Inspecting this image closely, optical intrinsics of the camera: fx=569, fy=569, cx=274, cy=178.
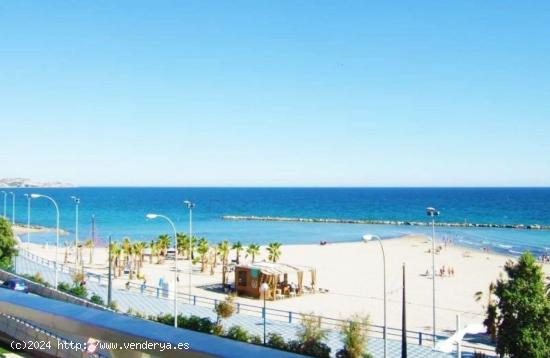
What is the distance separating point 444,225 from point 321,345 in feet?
347

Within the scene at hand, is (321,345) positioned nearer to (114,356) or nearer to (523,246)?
(114,356)

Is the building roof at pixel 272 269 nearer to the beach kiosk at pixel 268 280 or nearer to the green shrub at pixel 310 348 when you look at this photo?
the beach kiosk at pixel 268 280

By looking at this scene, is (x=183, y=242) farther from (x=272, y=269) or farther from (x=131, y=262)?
(x=272, y=269)

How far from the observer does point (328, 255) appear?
210 feet

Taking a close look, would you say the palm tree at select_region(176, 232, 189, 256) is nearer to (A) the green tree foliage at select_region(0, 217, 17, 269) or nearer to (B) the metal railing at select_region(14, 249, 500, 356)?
(B) the metal railing at select_region(14, 249, 500, 356)

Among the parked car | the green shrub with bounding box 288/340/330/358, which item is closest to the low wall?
the parked car

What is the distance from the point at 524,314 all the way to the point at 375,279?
29038mm

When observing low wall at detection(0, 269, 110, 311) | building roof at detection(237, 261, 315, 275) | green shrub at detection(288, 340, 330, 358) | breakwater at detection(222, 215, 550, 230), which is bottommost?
breakwater at detection(222, 215, 550, 230)

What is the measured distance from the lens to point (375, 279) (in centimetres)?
4572

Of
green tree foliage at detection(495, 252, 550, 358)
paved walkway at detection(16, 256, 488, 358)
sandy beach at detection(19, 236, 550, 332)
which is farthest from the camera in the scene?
sandy beach at detection(19, 236, 550, 332)

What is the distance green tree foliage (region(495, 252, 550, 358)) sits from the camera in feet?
54.7

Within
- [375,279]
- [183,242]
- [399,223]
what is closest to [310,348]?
[375,279]

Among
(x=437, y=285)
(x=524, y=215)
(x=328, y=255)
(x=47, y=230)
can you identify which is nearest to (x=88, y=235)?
(x=47, y=230)

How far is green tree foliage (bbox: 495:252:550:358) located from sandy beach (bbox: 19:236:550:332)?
35.2ft
